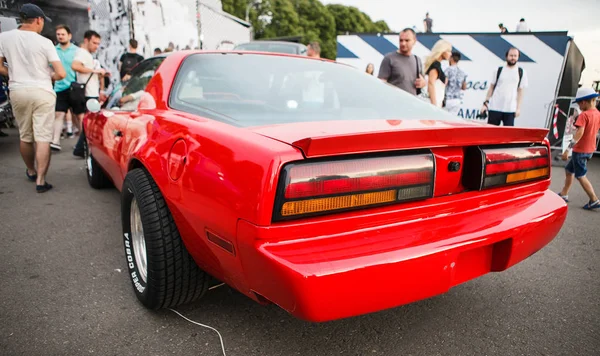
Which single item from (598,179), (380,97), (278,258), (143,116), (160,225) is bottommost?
(598,179)

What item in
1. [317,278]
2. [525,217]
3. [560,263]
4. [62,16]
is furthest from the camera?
[62,16]

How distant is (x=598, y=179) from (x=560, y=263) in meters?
3.66

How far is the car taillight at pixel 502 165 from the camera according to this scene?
1.49 meters

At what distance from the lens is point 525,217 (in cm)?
151

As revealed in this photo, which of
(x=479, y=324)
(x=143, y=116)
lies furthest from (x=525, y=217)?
→ (x=143, y=116)

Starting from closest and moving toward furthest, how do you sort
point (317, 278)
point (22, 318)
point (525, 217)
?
point (317, 278)
point (525, 217)
point (22, 318)

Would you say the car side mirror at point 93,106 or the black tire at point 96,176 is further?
the black tire at point 96,176

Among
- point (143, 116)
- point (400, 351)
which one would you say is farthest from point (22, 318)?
point (400, 351)

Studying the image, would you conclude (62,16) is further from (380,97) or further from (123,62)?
(380,97)

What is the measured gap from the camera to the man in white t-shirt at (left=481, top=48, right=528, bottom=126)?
203 inches

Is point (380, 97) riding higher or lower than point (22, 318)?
higher

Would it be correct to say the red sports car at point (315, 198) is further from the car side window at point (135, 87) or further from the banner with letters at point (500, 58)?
the banner with letters at point (500, 58)

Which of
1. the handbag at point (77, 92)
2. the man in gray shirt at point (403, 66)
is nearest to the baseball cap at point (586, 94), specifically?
the man in gray shirt at point (403, 66)

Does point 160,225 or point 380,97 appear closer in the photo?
point 160,225
